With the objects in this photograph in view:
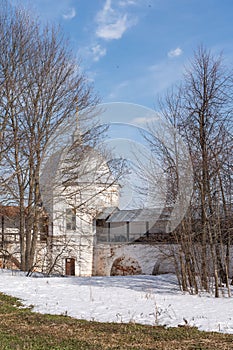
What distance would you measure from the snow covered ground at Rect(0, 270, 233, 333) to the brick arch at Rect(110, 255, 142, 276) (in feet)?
40.4

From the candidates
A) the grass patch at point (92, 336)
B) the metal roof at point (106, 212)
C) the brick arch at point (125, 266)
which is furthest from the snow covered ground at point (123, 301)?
the metal roof at point (106, 212)

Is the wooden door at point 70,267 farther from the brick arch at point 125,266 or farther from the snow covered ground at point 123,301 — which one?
the snow covered ground at point 123,301

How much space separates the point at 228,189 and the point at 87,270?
1621 centimetres

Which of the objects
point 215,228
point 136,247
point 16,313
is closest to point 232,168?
point 215,228

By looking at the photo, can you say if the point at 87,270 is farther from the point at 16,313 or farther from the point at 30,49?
the point at 16,313

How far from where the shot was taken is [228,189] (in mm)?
12023

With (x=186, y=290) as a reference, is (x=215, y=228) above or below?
above

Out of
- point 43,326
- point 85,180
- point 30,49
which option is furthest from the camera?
point 85,180

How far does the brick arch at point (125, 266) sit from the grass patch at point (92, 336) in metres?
17.9

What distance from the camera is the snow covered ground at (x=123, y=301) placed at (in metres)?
7.74

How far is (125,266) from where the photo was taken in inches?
1028

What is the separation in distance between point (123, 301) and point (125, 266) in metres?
16.8

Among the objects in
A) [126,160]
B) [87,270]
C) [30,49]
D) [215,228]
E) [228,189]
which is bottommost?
[87,270]

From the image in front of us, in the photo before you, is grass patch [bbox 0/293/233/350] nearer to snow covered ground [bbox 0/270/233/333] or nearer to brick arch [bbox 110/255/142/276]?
snow covered ground [bbox 0/270/233/333]
